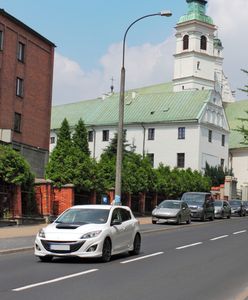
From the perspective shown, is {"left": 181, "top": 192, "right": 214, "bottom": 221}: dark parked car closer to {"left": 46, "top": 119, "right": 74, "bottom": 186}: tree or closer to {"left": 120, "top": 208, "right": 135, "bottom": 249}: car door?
{"left": 46, "top": 119, "right": 74, "bottom": 186}: tree

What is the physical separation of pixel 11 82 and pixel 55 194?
15.8m

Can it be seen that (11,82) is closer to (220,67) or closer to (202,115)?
(202,115)

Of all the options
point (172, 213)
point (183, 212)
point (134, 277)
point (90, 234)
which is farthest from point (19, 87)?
point (134, 277)

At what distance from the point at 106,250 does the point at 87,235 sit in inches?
33.9

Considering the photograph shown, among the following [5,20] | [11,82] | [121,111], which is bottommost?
[121,111]

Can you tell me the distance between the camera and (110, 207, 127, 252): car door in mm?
15648

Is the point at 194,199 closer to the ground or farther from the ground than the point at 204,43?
closer to the ground

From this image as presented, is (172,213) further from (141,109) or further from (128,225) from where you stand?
(141,109)

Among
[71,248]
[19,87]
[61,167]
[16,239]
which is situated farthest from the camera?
[19,87]

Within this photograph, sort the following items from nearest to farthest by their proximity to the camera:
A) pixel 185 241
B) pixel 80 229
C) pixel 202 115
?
pixel 80 229, pixel 185 241, pixel 202 115

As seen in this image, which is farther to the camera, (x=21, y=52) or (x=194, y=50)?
(x=194, y=50)

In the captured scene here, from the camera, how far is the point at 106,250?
49.8ft

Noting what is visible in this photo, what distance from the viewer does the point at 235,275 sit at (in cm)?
1313

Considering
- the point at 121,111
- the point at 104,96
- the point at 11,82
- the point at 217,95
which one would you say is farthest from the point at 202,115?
the point at 121,111
